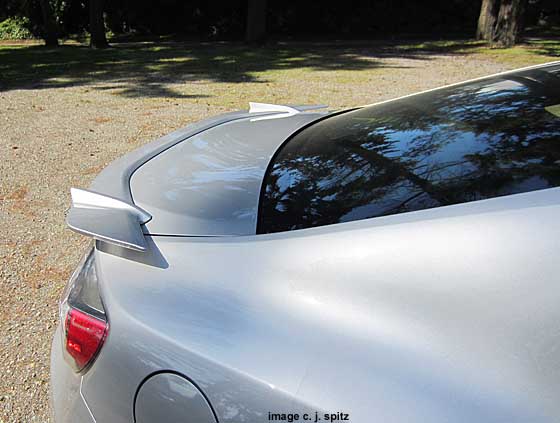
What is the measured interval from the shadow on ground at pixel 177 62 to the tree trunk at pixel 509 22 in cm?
73

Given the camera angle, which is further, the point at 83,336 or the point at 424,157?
the point at 424,157

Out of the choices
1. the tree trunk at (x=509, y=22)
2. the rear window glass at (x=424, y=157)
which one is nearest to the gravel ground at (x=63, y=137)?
the rear window glass at (x=424, y=157)

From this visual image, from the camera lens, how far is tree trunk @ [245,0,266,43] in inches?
689

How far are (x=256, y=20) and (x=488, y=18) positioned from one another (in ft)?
23.5

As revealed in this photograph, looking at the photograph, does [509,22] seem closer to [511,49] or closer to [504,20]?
[504,20]

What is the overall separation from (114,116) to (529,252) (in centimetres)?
706

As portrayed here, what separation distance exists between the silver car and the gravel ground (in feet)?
4.34

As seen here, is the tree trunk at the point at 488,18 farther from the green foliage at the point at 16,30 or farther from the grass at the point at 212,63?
the green foliage at the point at 16,30

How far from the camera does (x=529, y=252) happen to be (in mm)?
1149

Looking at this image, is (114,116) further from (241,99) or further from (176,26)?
(176,26)

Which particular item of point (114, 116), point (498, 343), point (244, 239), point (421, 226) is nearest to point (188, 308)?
point (244, 239)

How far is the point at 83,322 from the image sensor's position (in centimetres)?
141

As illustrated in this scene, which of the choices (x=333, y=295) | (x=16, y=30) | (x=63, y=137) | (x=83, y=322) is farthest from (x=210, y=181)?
(x=16, y=30)

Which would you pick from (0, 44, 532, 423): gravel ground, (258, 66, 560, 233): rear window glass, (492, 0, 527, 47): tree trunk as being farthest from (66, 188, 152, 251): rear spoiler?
(492, 0, 527, 47): tree trunk
